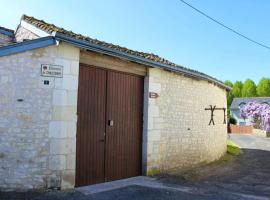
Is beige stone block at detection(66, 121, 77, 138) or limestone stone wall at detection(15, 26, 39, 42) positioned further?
limestone stone wall at detection(15, 26, 39, 42)

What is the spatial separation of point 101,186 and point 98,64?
2988 mm

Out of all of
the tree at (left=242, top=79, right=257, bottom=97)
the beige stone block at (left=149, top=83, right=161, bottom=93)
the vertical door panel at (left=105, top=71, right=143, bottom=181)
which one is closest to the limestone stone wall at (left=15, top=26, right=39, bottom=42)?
the vertical door panel at (left=105, top=71, right=143, bottom=181)

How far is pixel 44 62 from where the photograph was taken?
7125mm

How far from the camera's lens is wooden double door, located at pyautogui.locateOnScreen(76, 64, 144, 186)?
7844mm

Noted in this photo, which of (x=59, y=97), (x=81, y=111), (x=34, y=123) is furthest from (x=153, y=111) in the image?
(x=34, y=123)

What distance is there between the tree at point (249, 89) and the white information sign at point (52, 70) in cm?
6639

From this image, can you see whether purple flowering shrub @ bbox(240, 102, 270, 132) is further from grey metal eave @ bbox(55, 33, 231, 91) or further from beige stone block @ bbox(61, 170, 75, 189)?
beige stone block @ bbox(61, 170, 75, 189)

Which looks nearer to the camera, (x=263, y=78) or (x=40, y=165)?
(x=40, y=165)

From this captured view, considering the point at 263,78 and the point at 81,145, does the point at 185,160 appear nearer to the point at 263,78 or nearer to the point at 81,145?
the point at 81,145

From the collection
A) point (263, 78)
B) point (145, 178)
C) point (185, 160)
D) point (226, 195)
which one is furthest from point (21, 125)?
point (263, 78)

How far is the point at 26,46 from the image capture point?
22.8 ft

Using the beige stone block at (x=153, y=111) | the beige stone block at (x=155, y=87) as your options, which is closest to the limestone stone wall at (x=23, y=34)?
the beige stone block at (x=155, y=87)

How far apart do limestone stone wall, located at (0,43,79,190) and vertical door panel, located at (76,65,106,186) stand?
1.59 feet

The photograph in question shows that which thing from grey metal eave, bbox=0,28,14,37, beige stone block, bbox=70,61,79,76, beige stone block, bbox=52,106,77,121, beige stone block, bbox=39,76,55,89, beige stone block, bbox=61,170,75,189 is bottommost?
beige stone block, bbox=61,170,75,189
